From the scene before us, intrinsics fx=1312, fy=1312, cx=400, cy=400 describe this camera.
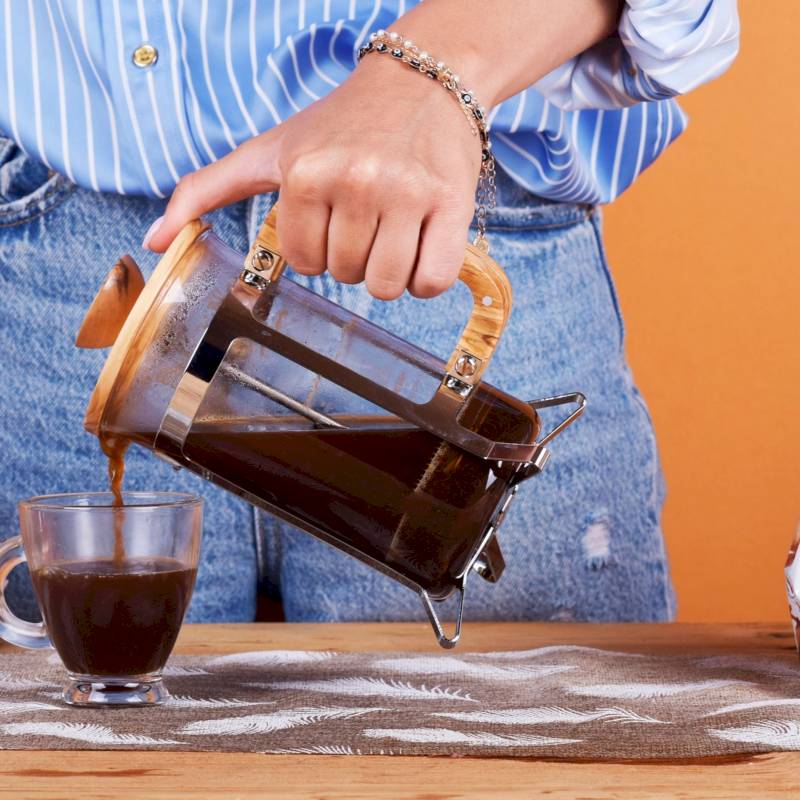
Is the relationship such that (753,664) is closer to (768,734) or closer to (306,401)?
(768,734)

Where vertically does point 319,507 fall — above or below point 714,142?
below

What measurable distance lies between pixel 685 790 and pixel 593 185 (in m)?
0.59

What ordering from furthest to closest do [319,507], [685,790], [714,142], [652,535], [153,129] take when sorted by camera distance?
[714,142]
[652,535]
[153,129]
[319,507]
[685,790]

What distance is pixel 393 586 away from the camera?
1021 mm

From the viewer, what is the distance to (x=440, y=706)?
27.6 inches

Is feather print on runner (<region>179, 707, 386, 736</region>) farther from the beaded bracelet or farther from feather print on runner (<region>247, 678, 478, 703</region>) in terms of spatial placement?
Answer: the beaded bracelet

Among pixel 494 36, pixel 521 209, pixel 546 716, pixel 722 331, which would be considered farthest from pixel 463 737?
pixel 722 331

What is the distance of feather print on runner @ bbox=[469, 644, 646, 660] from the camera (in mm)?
837

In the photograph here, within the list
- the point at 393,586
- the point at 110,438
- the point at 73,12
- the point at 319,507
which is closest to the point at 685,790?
the point at 319,507

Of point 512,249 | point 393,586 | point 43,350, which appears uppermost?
point 512,249

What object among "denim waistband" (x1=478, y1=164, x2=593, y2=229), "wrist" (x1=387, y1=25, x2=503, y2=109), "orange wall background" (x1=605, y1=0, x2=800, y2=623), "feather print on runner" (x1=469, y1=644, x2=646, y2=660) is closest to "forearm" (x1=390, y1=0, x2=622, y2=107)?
"wrist" (x1=387, y1=25, x2=503, y2=109)

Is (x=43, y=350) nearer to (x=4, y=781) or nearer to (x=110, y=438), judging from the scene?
(x=110, y=438)

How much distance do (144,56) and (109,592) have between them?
0.43 metres

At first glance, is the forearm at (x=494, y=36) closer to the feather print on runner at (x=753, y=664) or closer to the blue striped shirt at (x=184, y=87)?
the blue striped shirt at (x=184, y=87)
